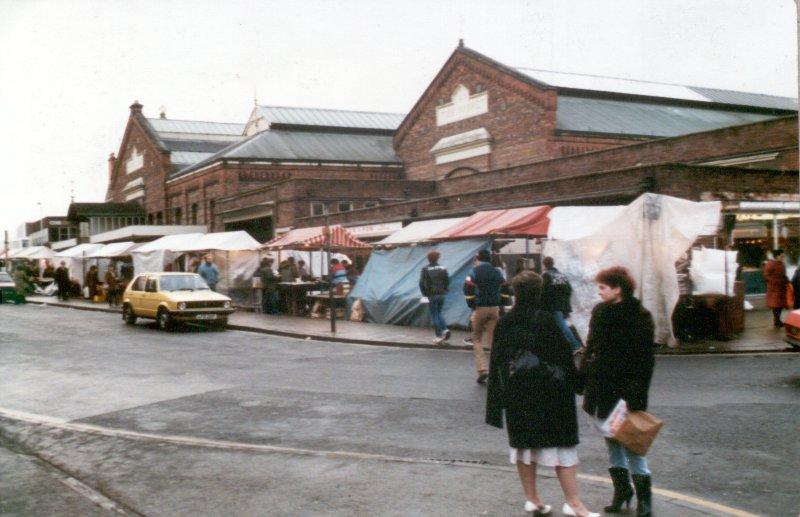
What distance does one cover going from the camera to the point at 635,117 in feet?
123

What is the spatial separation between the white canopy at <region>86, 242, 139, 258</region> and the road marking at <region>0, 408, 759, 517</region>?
1109 inches

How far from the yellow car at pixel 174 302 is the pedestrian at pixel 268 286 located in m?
2.90

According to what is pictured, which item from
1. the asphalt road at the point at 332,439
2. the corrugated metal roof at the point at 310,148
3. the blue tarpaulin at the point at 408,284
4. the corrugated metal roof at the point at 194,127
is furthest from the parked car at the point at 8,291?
the corrugated metal roof at the point at 194,127

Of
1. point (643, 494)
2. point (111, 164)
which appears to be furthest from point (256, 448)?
point (111, 164)

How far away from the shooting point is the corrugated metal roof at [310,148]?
145 ft

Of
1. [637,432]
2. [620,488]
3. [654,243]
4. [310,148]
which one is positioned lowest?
[620,488]

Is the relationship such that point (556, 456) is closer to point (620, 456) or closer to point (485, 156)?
point (620, 456)

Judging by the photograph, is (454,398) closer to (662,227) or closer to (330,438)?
(330,438)

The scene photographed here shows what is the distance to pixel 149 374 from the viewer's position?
40.7ft

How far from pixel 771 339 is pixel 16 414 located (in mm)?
13138

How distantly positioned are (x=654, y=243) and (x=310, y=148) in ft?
109

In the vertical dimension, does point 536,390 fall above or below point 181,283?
below

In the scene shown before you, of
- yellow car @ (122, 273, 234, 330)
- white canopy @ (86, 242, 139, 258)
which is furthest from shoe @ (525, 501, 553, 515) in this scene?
white canopy @ (86, 242, 139, 258)

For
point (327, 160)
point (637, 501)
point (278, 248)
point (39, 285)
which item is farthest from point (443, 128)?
point (637, 501)
